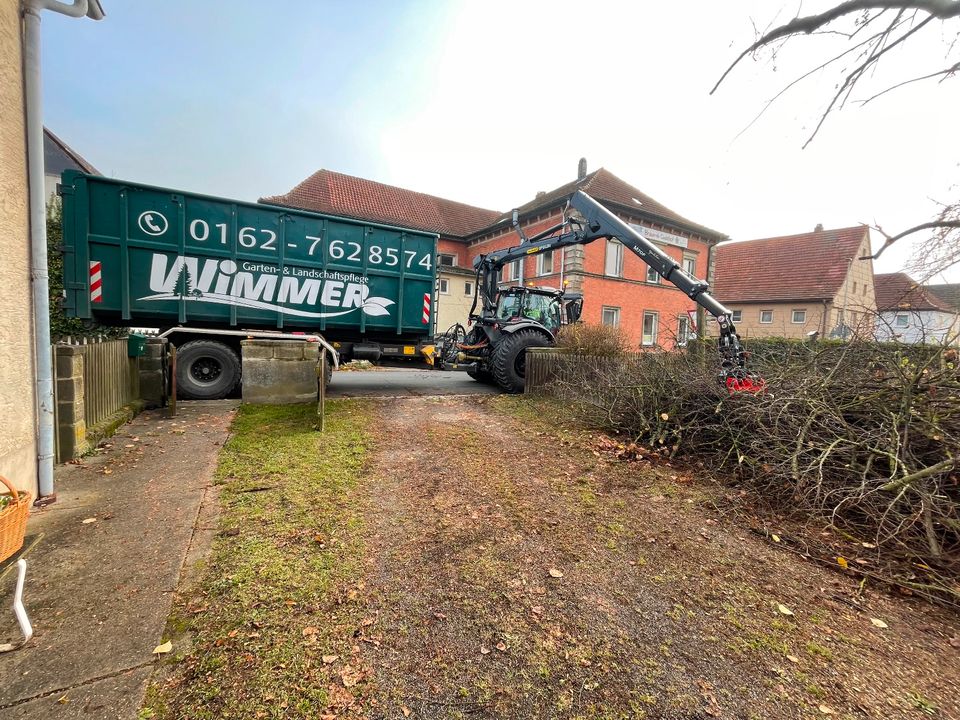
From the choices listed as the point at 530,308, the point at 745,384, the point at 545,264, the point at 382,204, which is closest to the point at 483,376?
the point at 530,308

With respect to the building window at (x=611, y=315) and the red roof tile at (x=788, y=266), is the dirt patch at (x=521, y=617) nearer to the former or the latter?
the building window at (x=611, y=315)

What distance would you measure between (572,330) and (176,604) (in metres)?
6.65

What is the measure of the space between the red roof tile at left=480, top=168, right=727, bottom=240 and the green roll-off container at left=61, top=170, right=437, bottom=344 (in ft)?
46.9

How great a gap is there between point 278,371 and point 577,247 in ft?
53.0

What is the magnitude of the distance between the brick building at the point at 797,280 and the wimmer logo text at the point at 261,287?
27.0m

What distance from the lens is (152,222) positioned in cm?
651

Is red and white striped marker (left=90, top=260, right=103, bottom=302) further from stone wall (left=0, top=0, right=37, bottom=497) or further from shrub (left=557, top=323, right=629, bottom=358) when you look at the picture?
shrub (left=557, top=323, right=629, bottom=358)

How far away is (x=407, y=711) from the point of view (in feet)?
5.06

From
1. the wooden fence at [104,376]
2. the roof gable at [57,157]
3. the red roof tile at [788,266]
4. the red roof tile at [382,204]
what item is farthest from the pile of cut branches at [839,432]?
the red roof tile at [788,266]

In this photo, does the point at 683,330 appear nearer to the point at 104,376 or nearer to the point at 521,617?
the point at 521,617

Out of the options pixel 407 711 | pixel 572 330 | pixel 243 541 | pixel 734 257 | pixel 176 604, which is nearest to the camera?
pixel 407 711

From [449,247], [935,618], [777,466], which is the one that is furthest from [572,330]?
[449,247]

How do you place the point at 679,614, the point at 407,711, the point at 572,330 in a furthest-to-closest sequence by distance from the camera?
the point at 572,330 → the point at 679,614 → the point at 407,711

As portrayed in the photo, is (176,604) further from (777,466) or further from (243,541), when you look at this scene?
(777,466)
